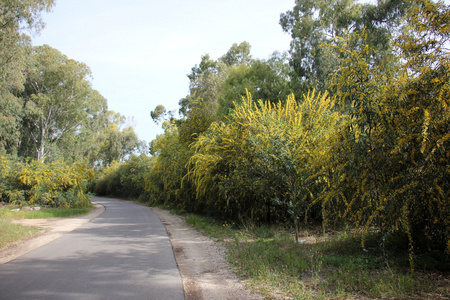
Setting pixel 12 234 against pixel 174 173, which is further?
pixel 174 173

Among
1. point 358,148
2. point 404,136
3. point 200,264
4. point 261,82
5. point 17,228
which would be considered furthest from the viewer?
point 261,82

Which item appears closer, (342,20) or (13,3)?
(13,3)

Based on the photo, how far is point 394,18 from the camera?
840 inches

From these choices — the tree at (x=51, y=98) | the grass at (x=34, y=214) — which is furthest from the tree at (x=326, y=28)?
the tree at (x=51, y=98)

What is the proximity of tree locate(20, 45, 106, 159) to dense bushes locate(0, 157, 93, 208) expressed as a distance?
48.5 feet

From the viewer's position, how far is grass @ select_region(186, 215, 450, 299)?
4.54m

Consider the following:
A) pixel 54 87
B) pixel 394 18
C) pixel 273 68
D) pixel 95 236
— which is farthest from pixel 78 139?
pixel 394 18

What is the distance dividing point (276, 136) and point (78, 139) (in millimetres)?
38270

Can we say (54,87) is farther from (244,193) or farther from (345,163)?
(345,163)

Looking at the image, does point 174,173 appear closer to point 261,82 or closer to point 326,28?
point 261,82

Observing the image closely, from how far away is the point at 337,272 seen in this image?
5645 millimetres

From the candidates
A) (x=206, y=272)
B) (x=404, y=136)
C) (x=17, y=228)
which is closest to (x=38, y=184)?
(x=17, y=228)

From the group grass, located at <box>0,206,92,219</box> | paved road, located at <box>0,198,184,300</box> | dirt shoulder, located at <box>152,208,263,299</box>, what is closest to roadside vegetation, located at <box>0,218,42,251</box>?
paved road, located at <box>0,198,184,300</box>

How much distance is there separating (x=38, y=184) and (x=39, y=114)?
667 inches
